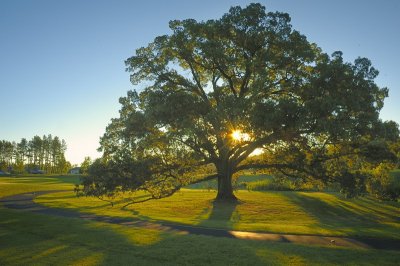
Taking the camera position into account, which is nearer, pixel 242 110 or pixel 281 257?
pixel 281 257

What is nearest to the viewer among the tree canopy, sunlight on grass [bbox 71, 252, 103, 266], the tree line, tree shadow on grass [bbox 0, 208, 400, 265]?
sunlight on grass [bbox 71, 252, 103, 266]

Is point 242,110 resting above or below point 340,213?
above

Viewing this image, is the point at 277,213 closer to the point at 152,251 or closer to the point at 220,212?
the point at 220,212

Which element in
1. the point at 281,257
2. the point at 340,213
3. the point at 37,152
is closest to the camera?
the point at 281,257

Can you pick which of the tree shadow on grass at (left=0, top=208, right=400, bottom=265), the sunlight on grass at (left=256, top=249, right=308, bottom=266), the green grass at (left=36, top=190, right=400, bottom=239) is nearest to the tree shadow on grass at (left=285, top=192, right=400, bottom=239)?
the green grass at (left=36, top=190, right=400, bottom=239)

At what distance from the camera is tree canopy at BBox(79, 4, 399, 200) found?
82.8ft

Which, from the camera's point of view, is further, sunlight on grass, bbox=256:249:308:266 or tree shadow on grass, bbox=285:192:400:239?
tree shadow on grass, bbox=285:192:400:239

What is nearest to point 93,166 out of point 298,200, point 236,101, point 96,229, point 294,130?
point 96,229

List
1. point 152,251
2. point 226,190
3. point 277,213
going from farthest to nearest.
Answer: point 226,190 → point 277,213 → point 152,251

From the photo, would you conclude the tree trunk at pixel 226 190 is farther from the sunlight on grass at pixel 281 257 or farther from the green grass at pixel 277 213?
the sunlight on grass at pixel 281 257

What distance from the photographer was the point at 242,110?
2514 cm

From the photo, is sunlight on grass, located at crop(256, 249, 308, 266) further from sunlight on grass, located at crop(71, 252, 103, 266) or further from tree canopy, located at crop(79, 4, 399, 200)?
tree canopy, located at crop(79, 4, 399, 200)

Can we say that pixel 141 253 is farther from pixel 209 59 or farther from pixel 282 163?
pixel 282 163

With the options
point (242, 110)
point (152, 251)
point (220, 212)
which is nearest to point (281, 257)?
point (152, 251)
